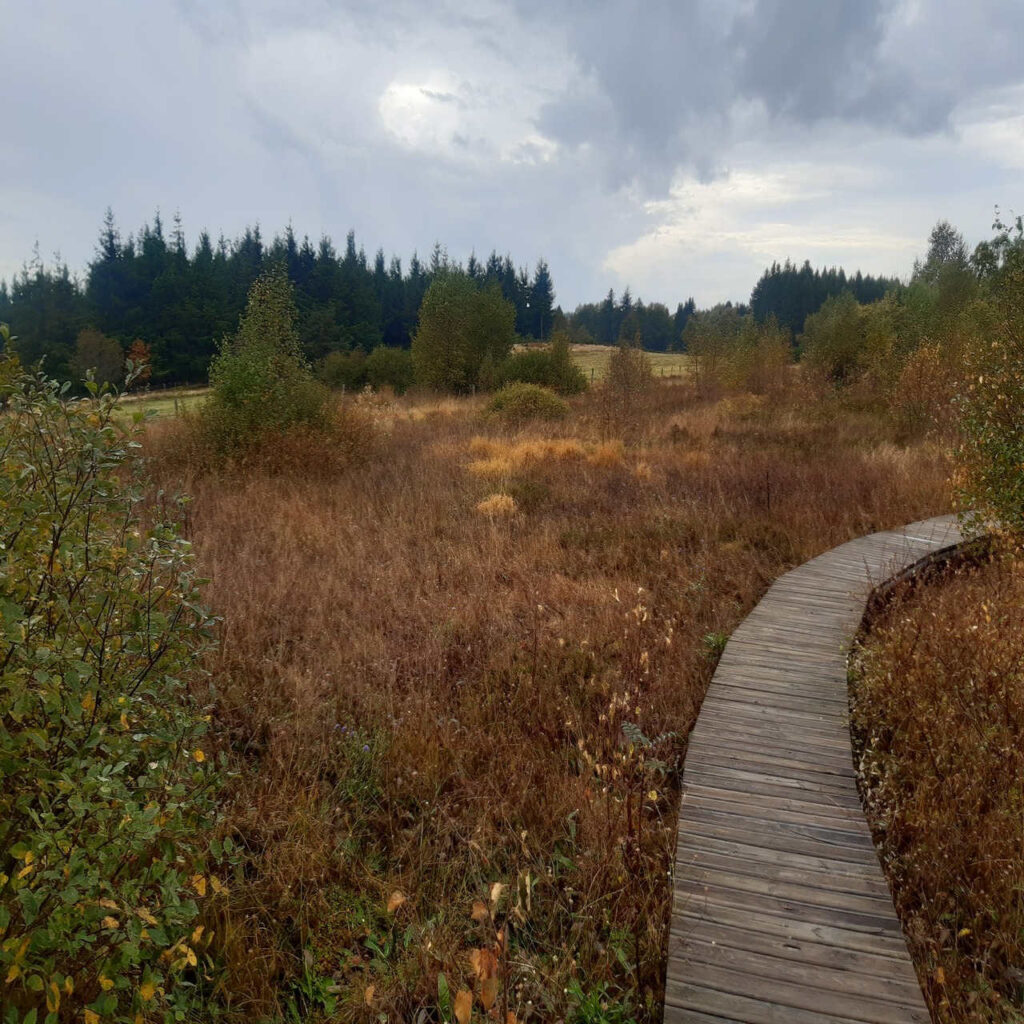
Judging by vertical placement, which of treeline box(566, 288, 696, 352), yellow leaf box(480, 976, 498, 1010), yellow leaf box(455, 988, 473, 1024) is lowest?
yellow leaf box(455, 988, 473, 1024)

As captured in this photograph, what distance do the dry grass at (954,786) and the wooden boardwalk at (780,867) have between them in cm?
19

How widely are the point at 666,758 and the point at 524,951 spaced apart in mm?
1692

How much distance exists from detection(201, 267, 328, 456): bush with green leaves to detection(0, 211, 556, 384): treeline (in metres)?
35.0

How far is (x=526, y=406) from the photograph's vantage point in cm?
2242

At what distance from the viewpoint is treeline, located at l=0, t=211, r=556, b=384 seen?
52969mm

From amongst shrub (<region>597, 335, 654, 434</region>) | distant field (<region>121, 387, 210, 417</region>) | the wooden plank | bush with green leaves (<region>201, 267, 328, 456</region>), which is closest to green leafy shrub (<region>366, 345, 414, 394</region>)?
distant field (<region>121, 387, 210, 417</region>)

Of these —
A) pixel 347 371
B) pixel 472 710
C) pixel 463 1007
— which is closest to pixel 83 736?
pixel 463 1007

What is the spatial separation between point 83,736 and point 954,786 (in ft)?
13.6

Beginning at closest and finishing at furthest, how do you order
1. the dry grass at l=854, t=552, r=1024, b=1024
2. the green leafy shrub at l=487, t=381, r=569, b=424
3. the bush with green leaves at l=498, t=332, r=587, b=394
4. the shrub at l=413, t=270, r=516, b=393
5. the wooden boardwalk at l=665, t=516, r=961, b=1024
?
the wooden boardwalk at l=665, t=516, r=961, b=1024 < the dry grass at l=854, t=552, r=1024, b=1024 < the green leafy shrub at l=487, t=381, r=569, b=424 < the bush with green leaves at l=498, t=332, r=587, b=394 < the shrub at l=413, t=270, r=516, b=393

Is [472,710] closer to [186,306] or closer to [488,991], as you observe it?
[488,991]

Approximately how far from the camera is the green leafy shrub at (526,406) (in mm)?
21703

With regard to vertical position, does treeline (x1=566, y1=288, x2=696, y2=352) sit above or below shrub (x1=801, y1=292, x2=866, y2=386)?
above

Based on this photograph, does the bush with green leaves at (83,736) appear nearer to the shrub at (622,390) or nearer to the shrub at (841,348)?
the shrub at (622,390)

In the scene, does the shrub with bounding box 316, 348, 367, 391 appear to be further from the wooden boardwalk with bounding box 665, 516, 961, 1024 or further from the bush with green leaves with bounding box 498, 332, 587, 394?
the wooden boardwalk with bounding box 665, 516, 961, 1024
